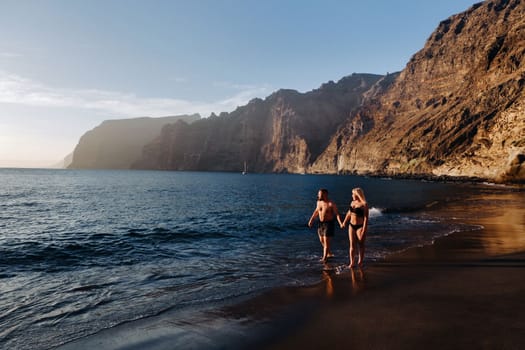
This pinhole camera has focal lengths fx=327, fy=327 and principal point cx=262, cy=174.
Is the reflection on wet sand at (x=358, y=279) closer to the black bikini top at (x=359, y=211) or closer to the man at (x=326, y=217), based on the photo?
the man at (x=326, y=217)

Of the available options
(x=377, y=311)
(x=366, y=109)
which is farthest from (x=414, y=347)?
(x=366, y=109)

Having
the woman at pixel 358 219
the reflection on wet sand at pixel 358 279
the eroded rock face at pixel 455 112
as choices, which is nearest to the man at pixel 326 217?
the woman at pixel 358 219

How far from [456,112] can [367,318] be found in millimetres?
113202

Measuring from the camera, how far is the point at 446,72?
137 meters

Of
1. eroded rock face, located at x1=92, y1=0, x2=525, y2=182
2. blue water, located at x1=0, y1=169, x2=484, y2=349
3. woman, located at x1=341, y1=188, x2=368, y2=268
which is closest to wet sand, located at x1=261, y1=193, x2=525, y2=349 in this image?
woman, located at x1=341, y1=188, x2=368, y2=268

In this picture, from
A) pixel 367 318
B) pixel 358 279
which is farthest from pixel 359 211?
pixel 367 318

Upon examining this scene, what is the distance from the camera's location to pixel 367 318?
593cm

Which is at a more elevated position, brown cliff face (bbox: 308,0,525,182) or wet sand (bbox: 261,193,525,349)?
brown cliff face (bbox: 308,0,525,182)

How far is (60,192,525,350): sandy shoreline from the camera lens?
5.06 meters

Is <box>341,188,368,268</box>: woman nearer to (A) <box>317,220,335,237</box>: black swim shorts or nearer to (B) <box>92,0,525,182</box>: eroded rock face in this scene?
(A) <box>317,220,335,237</box>: black swim shorts

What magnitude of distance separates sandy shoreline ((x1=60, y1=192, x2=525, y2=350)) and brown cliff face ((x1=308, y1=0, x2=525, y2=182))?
64.8 metres

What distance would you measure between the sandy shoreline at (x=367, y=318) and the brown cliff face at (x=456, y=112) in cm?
6479

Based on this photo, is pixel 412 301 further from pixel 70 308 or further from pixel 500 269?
pixel 70 308

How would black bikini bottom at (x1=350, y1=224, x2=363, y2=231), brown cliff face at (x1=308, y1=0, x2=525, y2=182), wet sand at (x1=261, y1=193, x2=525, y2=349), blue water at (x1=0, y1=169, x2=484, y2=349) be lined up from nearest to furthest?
wet sand at (x1=261, y1=193, x2=525, y2=349) < blue water at (x1=0, y1=169, x2=484, y2=349) < black bikini bottom at (x1=350, y1=224, x2=363, y2=231) < brown cliff face at (x1=308, y1=0, x2=525, y2=182)
